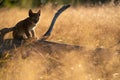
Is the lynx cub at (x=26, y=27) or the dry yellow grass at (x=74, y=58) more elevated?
the lynx cub at (x=26, y=27)

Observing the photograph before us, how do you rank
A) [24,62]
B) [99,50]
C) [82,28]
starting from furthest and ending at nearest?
[82,28] → [99,50] → [24,62]

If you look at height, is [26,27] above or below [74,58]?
above

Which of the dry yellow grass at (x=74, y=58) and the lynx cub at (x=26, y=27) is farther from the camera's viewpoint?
the lynx cub at (x=26, y=27)

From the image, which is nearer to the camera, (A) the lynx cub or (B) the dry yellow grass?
(B) the dry yellow grass

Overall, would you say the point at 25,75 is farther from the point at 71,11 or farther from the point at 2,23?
the point at 71,11

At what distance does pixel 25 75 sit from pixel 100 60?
1.61m

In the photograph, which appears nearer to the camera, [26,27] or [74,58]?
[74,58]

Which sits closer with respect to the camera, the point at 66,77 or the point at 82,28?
the point at 66,77

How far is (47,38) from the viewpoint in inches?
356

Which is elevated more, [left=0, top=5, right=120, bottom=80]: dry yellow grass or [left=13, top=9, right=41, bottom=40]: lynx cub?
[left=13, top=9, right=41, bottom=40]: lynx cub

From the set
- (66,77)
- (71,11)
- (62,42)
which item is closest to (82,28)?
(62,42)

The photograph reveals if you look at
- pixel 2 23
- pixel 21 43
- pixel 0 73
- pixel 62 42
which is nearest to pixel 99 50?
pixel 62 42

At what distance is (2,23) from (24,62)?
312cm

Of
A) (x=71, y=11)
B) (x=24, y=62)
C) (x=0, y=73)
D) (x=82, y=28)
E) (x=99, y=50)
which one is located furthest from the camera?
(x=71, y=11)
